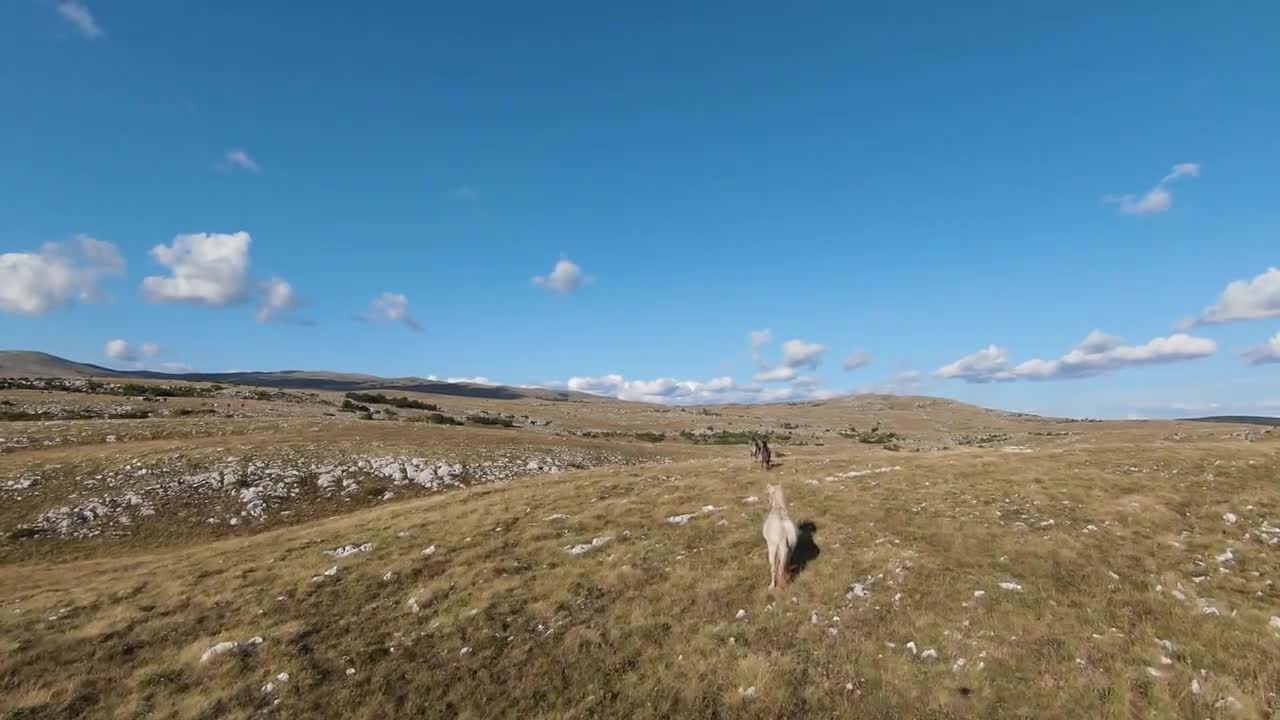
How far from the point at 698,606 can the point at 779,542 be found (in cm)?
324

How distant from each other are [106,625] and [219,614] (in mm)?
2759

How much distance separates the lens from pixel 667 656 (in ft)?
45.4

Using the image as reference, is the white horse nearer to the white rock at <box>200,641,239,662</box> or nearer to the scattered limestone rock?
the scattered limestone rock

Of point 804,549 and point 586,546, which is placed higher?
point 804,549

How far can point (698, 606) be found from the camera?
53.3 ft

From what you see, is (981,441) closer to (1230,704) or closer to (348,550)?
(1230,704)

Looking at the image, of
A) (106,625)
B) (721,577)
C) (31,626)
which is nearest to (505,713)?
(721,577)

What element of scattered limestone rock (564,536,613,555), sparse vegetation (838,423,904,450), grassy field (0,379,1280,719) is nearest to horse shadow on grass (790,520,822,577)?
grassy field (0,379,1280,719)

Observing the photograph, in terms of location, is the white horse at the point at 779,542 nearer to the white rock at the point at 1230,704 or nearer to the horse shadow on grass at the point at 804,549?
the horse shadow on grass at the point at 804,549

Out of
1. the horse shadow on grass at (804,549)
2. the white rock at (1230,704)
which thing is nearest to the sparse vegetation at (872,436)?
the horse shadow on grass at (804,549)

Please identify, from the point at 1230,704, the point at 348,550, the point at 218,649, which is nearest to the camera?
the point at 1230,704

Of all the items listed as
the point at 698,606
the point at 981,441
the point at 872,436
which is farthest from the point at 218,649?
the point at 981,441

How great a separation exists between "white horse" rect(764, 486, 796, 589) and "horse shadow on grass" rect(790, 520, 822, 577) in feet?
1.02

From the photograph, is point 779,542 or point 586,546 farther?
point 586,546
